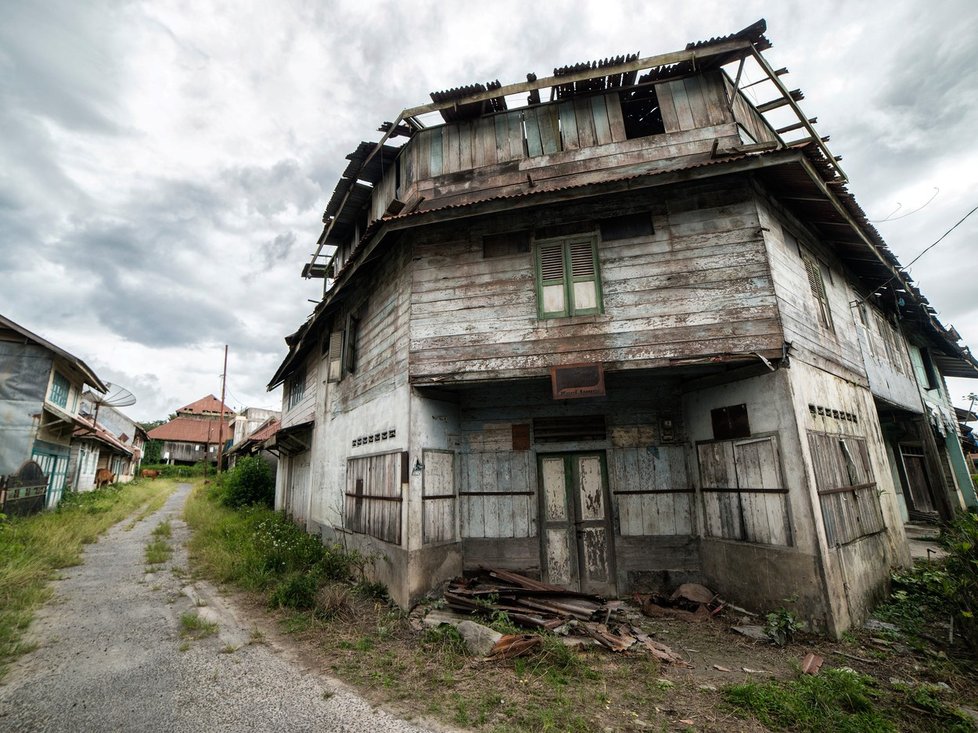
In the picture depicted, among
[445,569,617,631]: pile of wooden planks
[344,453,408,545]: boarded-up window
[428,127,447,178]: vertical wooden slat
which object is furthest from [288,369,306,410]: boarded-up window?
[445,569,617,631]: pile of wooden planks

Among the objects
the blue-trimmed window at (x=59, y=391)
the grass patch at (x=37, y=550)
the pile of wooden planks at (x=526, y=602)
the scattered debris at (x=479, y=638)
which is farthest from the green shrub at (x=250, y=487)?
the scattered debris at (x=479, y=638)

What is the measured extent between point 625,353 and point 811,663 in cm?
420

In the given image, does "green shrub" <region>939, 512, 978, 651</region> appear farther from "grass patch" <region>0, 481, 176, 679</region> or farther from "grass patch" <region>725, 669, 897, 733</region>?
"grass patch" <region>0, 481, 176, 679</region>

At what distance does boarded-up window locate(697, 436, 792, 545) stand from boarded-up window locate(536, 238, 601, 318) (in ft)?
9.71

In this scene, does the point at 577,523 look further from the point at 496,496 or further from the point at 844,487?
the point at 844,487

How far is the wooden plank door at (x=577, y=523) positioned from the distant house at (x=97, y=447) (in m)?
20.0

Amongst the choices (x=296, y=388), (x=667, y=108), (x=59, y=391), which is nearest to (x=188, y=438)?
(x=59, y=391)

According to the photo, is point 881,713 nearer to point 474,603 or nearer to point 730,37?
point 474,603

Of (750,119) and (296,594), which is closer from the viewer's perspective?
(296,594)

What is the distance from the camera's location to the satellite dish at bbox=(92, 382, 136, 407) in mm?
21641

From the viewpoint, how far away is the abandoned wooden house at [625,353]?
6.56 metres

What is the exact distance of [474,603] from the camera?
6.29m

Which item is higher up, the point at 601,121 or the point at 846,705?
the point at 601,121

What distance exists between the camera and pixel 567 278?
7391 millimetres
